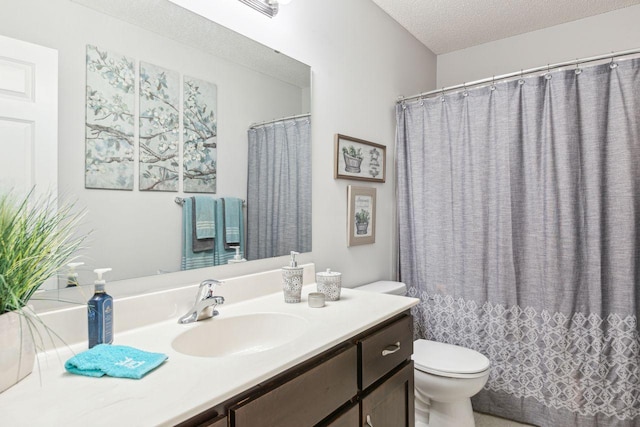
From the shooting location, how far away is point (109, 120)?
44.4 inches

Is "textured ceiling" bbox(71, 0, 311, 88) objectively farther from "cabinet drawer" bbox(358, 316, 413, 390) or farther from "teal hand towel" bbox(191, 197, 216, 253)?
"cabinet drawer" bbox(358, 316, 413, 390)

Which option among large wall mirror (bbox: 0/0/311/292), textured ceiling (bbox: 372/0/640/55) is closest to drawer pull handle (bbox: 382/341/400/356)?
large wall mirror (bbox: 0/0/311/292)

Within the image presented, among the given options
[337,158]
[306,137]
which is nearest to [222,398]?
[306,137]

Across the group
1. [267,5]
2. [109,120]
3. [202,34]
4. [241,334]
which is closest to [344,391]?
[241,334]

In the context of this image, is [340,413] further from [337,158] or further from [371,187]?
[371,187]

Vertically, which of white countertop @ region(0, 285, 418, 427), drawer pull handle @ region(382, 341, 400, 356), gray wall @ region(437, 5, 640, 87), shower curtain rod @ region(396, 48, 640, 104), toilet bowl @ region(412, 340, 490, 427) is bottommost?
toilet bowl @ region(412, 340, 490, 427)

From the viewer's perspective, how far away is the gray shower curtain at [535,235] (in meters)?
1.88

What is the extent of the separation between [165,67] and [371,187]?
1400 millimetres

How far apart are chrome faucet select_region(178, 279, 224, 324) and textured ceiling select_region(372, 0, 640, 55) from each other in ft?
6.69

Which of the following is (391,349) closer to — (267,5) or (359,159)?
(359,159)

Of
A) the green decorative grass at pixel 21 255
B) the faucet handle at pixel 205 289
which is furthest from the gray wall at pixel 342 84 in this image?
the green decorative grass at pixel 21 255

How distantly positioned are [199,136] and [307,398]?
94 cm

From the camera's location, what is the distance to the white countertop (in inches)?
26.2

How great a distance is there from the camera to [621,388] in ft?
6.19
